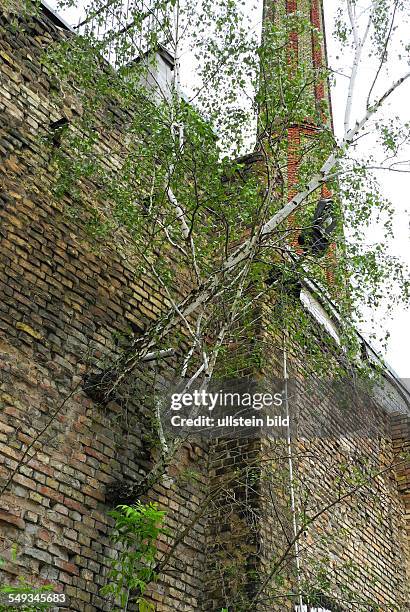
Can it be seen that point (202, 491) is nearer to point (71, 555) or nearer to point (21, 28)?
point (71, 555)

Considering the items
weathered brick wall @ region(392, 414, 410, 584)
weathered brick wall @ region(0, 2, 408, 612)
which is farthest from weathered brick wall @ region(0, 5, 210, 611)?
weathered brick wall @ region(392, 414, 410, 584)

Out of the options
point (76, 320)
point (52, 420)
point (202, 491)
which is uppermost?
point (76, 320)

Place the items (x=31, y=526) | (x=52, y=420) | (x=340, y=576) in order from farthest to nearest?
1. (x=340, y=576)
2. (x=52, y=420)
3. (x=31, y=526)

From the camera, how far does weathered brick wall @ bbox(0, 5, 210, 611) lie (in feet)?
16.7

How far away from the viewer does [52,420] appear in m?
Result: 5.30

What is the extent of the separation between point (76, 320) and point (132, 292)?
831 mm

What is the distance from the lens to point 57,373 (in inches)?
222

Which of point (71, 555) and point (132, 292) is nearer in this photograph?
point (71, 555)

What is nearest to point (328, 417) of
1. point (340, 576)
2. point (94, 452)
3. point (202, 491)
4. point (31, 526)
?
point (340, 576)

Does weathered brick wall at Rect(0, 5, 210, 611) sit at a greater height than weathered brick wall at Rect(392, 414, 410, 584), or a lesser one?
lesser

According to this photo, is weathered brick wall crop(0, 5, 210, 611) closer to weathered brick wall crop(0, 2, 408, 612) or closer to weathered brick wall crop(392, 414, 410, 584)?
weathered brick wall crop(0, 2, 408, 612)

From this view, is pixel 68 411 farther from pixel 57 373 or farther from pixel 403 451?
pixel 403 451

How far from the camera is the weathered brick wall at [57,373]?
16.7 feet

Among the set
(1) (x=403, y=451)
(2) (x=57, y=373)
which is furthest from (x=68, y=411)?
(1) (x=403, y=451)
